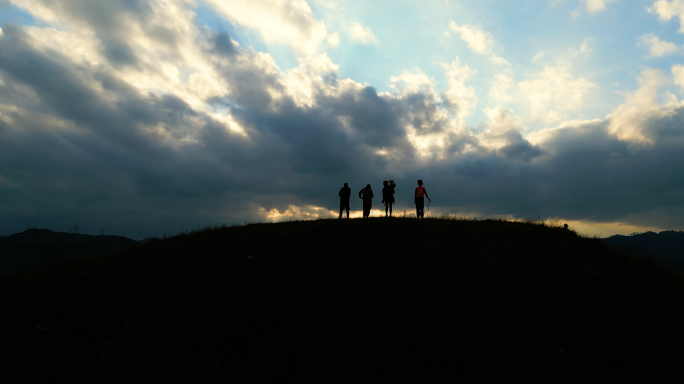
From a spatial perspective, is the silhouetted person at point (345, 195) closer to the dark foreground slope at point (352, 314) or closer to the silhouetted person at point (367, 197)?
the silhouetted person at point (367, 197)

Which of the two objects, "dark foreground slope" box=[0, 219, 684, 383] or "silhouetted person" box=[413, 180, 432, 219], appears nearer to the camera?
"dark foreground slope" box=[0, 219, 684, 383]

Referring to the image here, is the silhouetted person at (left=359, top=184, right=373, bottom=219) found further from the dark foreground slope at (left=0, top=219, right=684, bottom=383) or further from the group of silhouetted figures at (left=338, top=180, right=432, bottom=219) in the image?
the dark foreground slope at (left=0, top=219, right=684, bottom=383)

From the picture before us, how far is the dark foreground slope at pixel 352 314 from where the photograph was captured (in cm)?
932

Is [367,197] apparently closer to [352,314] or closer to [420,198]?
[420,198]

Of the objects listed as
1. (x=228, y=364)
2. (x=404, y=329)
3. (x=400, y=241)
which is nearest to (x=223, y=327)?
(x=228, y=364)

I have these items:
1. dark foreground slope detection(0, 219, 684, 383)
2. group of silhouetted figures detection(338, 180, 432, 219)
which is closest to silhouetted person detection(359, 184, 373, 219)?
group of silhouetted figures detection(338, 180, 432, 219)

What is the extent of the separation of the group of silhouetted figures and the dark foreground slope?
404cm

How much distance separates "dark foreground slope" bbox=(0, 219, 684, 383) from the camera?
9320mm

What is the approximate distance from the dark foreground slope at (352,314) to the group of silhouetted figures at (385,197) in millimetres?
4041

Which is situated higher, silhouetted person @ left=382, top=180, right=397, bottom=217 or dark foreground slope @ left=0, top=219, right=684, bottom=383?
silhouetted person @ left=382, top=180, right=397, bottom=217

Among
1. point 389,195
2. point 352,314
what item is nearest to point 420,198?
point 389,195

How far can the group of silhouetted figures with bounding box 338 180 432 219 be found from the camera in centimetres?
2158

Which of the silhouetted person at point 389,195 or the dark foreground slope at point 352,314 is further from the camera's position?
the silhouetted person at point 389,195

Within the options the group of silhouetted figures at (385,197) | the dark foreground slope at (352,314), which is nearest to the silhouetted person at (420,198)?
the group of silhouetted figures at (385,197)
